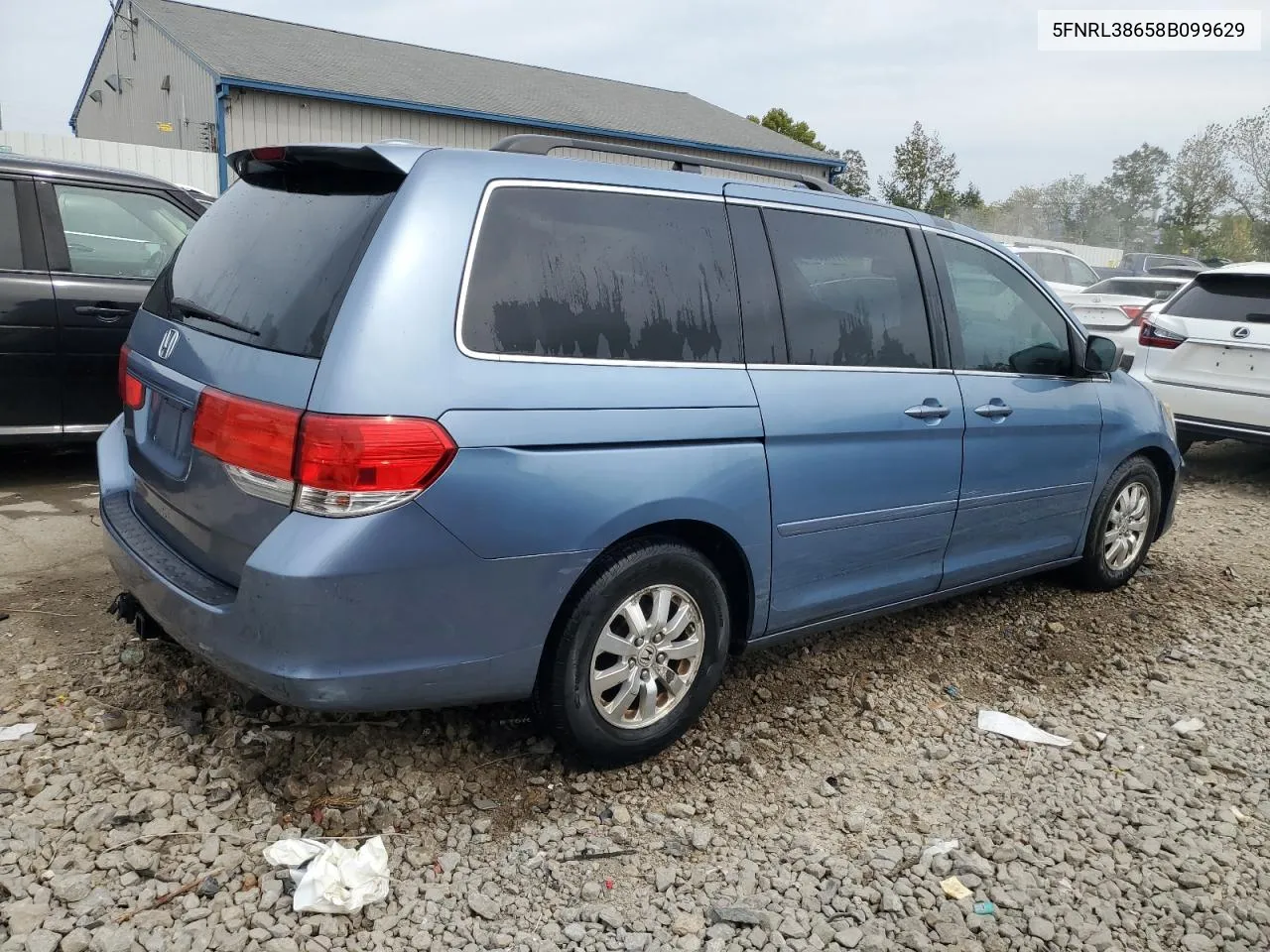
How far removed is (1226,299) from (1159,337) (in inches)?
20.6

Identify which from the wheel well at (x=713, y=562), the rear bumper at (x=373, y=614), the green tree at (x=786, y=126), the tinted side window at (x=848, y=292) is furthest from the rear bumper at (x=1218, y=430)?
the green tree at (x=786, y=126)

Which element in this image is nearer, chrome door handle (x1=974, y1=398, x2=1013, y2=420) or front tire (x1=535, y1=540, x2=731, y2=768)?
front tire (x1=535, y1=540, x2=731, y2=768)

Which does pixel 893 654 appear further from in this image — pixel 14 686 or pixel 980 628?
pixel 14 686

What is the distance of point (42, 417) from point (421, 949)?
4316 mm

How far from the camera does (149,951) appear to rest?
221cm

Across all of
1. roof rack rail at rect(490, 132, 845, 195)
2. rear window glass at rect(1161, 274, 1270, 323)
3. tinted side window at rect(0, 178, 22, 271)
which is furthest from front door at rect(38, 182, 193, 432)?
rear window glass at rect(1161, 274, 1270, 323)

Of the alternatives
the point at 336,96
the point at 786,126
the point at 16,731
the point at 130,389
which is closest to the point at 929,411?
the point at 130,389

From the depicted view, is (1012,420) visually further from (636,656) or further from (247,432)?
(247,432)

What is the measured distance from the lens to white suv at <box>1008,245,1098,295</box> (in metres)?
15.0

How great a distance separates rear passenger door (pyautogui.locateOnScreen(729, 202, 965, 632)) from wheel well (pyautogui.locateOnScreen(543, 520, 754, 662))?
113mm

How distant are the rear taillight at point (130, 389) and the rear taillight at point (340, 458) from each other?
846mm

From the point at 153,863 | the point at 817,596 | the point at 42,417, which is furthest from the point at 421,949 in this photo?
the point at 42,417

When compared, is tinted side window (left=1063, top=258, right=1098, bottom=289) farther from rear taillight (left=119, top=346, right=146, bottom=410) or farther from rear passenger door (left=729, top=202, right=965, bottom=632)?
rear taillight (left=119, top=346, right=146, bottom=410)

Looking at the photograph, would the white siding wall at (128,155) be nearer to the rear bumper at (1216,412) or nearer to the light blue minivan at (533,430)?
the rear bumper at (1216,412)
